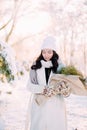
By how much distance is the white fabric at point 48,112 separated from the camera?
3988 millimetres

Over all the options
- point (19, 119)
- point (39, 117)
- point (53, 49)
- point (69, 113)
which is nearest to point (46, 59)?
point (53, 49)

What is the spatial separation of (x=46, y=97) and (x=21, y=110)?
3.40 metres

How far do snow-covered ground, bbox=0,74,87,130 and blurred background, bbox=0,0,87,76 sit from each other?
77 centimetres

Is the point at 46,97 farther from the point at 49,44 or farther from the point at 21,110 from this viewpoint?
the point at 21,110

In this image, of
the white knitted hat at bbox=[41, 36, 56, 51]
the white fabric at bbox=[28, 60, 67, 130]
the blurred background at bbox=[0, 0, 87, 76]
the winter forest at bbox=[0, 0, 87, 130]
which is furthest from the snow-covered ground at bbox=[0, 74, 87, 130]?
the white knitted hat at bbox=[41, 36, 56, 51]

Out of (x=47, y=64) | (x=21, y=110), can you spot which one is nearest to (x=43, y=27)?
(x=21, y=110)

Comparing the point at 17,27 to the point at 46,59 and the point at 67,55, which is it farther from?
the point at 46,59

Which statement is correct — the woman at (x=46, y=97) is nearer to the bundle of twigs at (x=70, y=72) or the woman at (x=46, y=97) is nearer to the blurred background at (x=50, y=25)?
the bundle of twigs at (x=70, y=72)

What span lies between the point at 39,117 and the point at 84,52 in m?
4.98

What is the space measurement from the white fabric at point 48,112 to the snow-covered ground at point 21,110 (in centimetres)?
140

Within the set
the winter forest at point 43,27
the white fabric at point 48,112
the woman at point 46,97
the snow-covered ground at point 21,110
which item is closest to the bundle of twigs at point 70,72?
the woman at point 46,97

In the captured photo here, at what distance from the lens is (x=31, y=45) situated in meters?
8.70

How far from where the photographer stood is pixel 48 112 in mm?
4020

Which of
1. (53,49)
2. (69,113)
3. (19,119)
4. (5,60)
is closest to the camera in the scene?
(53,49)
